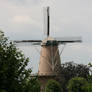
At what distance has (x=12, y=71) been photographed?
18.9 metres

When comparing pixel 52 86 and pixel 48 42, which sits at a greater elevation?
pixel 48 42

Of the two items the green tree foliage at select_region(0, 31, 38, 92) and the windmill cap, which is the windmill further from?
the green tree foliage at select_region(0, 31, 38, 92)

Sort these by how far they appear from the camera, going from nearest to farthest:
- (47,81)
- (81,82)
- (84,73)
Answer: (81,82), (47,81), (84,73)

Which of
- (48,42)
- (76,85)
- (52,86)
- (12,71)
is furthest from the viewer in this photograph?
(48,42)

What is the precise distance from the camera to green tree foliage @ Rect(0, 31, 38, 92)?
18.3m

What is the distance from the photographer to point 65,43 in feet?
240

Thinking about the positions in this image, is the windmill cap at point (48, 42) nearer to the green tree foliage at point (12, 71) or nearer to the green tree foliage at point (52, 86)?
the green tree foliage at point (52, 86)

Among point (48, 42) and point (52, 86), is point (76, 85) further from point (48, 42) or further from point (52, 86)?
point (48, 42)

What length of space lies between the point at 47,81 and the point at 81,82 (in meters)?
7.25

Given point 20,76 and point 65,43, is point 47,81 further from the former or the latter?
point 20,76

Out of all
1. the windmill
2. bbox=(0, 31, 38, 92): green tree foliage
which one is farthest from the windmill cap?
bbox=(0, 31, 38, 92): green tree foliage

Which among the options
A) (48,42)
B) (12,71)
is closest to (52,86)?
(48,42)

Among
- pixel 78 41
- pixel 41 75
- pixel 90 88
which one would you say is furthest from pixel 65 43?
pixel 90 88

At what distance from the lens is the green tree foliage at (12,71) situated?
60.0 ft
